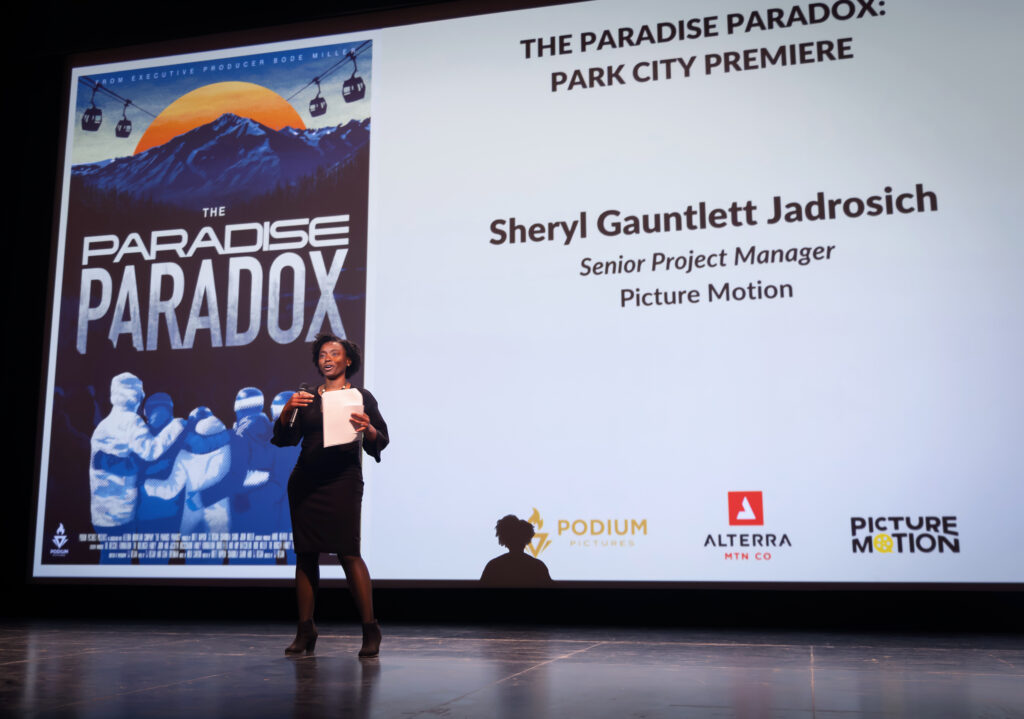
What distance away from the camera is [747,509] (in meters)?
4.26

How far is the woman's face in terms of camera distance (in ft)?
10.9

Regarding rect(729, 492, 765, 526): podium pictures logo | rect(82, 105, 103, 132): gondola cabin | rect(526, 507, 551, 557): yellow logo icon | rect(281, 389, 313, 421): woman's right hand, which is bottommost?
rect(526, 507, 551, 557): yellow logo icon

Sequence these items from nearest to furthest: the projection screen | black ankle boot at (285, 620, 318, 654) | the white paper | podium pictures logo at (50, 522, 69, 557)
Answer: the white paper < black ankle boot at (285, 620, 318, 654) < the projection screen < podium pictures logo at (50, 522, 69, 557)

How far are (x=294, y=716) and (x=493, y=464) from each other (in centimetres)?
255

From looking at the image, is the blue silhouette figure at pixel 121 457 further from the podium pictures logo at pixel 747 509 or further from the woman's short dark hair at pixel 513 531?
the podium pictures logo at pixel 747 509

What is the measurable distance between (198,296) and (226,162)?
0.79 metres

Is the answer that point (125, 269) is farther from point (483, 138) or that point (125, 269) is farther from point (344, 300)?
point (483, 138)

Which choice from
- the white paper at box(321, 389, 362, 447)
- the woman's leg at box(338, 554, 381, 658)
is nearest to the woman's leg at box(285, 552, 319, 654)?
the woman's leg at box(338, 554, 381, 658)

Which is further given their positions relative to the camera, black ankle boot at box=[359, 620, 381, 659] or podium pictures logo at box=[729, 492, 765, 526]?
podium pictures logo at box=[729, 492, 765, 526]

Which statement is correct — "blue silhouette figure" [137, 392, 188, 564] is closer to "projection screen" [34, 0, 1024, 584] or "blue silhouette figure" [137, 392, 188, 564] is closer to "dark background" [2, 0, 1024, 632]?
"projection screen" [34, 0, 1024, 584]

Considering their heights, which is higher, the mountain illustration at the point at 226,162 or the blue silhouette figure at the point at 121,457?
the mountain illustration at the point at 226,162

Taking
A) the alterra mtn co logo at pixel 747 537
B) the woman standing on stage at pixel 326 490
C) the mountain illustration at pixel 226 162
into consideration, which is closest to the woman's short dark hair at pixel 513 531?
the alterra mtn co logo at pixel 747 537

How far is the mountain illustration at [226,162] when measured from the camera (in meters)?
5.12

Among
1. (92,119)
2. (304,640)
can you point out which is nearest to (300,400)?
(304,640)
